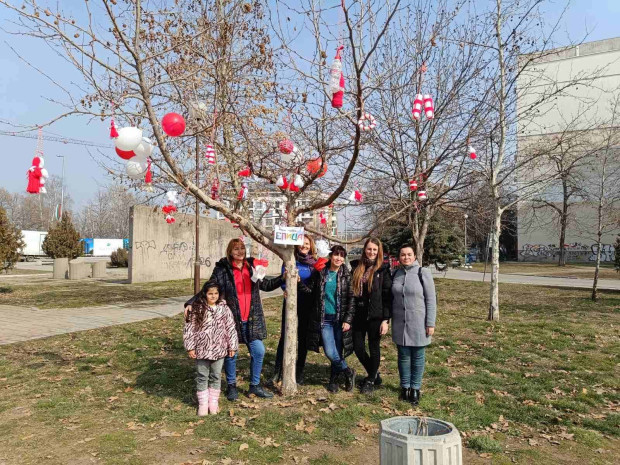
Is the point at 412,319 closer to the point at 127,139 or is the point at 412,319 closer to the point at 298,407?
the point at 298,407

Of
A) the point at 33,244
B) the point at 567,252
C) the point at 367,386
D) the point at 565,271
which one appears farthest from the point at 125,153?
the point at 567,252

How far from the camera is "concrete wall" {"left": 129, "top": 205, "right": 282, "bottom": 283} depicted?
1870cm

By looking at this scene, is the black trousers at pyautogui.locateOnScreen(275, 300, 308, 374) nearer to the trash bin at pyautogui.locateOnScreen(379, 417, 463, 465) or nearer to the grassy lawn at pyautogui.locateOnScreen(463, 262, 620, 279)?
the trash bin at pyautogui.locateOnScreen(379, 417, 463, 465)

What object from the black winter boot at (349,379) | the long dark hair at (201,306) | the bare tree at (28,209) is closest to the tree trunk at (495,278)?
the black winter boot at (349,379)

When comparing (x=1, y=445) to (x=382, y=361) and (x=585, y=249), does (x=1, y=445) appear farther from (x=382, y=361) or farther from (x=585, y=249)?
(x=585, y=249)

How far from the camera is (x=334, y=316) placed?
17.1 ft

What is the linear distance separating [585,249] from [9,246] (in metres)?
50.4

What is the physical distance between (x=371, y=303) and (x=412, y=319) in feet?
1.63

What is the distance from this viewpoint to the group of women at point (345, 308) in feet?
16.2

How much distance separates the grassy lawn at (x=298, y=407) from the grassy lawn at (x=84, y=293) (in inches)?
221

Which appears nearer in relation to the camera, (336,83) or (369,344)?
(336,83)

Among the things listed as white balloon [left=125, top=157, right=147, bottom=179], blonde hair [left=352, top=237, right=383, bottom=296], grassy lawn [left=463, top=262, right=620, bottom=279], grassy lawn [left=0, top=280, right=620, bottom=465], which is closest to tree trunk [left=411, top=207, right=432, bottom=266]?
grassy lawn [left=0, top=280, right=620, bottom=465]

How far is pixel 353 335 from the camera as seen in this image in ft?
17.5

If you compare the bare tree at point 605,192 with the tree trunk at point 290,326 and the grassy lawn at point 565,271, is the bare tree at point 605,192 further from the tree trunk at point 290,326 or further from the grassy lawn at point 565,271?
the tree trunk at point 290,326
